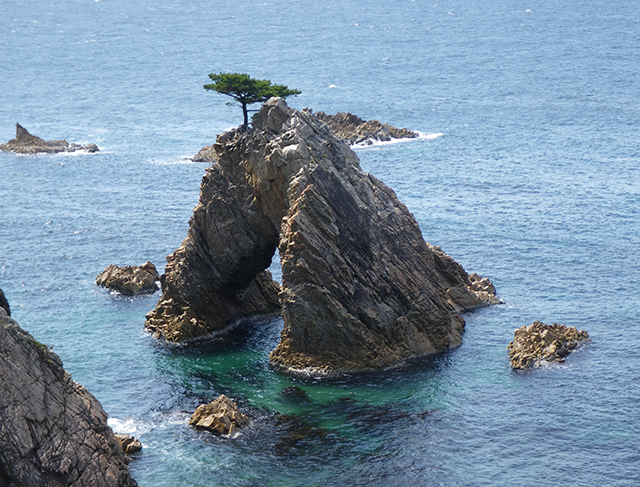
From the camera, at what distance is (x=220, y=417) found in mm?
61688

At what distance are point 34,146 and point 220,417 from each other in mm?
118169

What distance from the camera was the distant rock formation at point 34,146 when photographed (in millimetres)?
163875

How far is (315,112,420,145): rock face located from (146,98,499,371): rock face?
8407cm

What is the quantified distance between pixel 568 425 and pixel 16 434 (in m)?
39.3

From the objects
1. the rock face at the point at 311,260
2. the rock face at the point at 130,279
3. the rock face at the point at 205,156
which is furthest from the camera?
the rock face at the point at 205,156

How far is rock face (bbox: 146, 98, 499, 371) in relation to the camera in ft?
241

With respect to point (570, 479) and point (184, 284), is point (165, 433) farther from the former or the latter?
point (570, 479)

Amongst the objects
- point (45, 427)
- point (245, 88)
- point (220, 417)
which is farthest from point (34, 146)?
point (45, 427)

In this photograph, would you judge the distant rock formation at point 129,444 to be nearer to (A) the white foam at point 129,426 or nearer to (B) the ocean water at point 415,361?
(B) the ocean water at point 415,361

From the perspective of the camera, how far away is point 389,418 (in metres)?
64.5

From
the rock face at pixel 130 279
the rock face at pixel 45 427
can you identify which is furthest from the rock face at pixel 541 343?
the rock face at pixel 130 279

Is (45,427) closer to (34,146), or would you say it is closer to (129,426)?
(129,426)

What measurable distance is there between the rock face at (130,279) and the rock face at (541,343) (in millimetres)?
40050

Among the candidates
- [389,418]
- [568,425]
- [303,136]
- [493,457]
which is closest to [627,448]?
[568,425]
